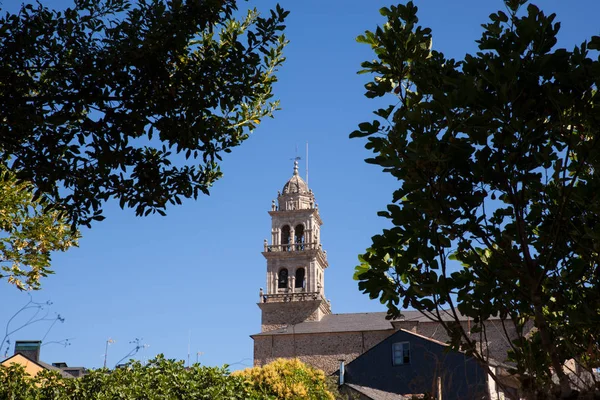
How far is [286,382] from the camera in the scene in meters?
23.1

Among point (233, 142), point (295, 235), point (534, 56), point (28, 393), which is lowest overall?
point (28, 393)

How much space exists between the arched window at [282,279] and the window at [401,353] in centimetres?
2351

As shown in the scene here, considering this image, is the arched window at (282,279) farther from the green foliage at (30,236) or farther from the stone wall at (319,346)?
the green foliage at (30,236)

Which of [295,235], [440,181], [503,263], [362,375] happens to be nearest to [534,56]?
[440,181]

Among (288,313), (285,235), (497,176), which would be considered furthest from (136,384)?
(285,235)

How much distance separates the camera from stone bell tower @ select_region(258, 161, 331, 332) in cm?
5634

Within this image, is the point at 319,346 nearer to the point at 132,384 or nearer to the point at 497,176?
the point at 132,384

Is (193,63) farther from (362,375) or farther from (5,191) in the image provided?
(362,375)

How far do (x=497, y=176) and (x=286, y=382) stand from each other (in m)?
20.4

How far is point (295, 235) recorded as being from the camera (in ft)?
197

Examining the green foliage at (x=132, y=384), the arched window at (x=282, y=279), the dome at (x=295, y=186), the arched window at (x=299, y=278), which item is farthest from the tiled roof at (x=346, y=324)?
the green foliage at (x=132, y=384)

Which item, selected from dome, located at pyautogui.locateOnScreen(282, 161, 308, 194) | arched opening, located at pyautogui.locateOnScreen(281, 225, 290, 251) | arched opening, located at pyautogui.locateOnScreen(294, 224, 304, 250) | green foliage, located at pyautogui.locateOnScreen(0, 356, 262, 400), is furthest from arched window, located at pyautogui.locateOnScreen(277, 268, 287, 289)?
green foliage, located at pyautogui.locateOnScreen(0, 356, 262, 400)

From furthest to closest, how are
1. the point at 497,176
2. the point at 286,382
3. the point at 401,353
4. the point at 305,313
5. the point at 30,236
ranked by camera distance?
the point at 305,313, the point at 401,353, the point at 286,382, the point at 30,236, the point at 497,176

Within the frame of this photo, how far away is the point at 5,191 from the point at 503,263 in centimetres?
832
